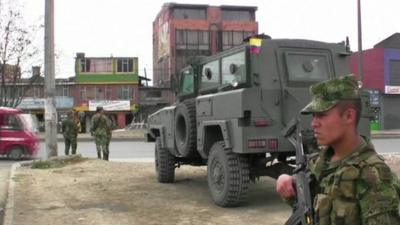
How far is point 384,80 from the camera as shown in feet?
155

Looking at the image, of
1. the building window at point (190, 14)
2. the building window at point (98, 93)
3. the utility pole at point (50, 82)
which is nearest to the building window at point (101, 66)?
the building window at point (98, 93)

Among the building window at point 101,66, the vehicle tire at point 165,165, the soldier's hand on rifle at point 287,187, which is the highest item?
the building window at point 101,66

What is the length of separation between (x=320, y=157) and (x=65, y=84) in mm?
65021

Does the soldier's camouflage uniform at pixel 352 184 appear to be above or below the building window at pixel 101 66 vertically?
below

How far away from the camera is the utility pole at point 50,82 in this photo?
680 inches

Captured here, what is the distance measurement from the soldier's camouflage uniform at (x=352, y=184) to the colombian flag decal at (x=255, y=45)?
591 centimetres

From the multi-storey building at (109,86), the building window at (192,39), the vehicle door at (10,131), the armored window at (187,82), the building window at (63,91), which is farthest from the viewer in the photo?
the building window at (192,39)

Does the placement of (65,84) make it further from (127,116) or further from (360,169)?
(360,169)

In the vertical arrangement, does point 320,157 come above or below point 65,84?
below

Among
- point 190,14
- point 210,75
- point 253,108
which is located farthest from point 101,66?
point 253,108

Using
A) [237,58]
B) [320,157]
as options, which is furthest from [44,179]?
[320,157]

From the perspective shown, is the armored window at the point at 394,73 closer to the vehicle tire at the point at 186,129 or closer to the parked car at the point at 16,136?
the parked car at the point at 16,136

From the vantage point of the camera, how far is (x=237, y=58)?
907cm

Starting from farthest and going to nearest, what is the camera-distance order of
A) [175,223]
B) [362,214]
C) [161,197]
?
[161,197] < [175,223] < [362,214]
